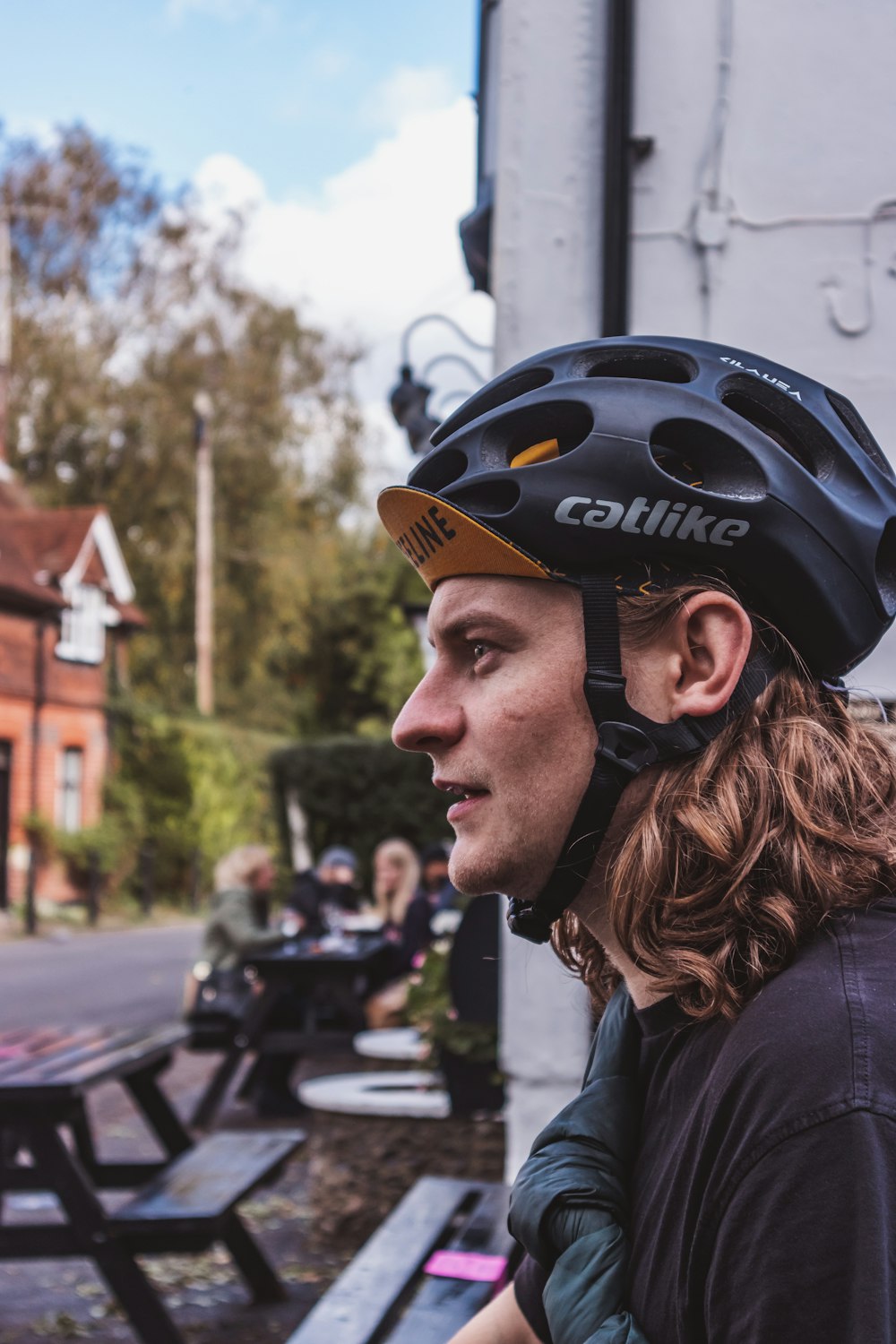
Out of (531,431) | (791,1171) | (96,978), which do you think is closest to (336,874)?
(96,978)

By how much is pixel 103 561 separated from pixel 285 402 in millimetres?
5457

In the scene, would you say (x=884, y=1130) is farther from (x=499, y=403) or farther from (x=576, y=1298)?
(x=499, y=403)

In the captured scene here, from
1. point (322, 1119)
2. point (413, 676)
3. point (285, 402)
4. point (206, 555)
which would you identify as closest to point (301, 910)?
point (322, 1119)

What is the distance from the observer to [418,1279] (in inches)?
131

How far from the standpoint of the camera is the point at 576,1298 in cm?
122

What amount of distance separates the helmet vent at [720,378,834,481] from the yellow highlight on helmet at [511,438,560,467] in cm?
18

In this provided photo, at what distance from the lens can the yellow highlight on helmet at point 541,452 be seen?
154cm

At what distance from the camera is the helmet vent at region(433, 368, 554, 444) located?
1597 millimetres

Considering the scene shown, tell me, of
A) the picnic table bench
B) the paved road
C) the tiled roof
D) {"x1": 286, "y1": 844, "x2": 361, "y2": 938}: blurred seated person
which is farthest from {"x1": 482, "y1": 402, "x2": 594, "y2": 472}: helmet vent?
the tiled roof

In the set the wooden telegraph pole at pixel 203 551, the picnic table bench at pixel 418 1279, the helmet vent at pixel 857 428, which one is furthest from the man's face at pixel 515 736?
the wooden telegraph pole at pixel 203 551

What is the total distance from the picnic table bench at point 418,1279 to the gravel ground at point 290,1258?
1.77 meters

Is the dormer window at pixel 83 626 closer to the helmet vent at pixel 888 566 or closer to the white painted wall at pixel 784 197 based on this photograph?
the white painted wall at pixel 784 197

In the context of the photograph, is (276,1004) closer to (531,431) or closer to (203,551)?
(531,431)

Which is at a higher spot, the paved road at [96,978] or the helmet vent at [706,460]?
the helmet vent at [706,460]
